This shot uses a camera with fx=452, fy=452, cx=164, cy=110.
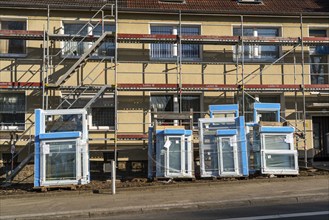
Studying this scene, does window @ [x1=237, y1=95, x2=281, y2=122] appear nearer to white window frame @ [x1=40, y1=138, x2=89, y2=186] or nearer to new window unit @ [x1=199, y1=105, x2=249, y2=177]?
new window unit @ [x1=199, y1=105, x2=249, y2=177]

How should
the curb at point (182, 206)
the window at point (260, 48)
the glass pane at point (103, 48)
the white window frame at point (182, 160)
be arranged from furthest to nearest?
the window at point (260, 48), the glass pane at point (103, 48), the white window frame at point (182, 160), the curb at point (182, 206)

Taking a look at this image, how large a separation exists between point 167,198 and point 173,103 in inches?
288

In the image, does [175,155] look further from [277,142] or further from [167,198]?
[277,142]

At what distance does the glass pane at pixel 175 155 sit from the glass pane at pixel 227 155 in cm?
146

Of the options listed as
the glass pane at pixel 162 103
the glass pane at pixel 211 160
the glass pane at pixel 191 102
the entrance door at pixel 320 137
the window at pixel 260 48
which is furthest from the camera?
the window at pixel 260 48

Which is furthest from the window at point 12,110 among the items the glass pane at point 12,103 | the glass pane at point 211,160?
the glass pane at point 211,160

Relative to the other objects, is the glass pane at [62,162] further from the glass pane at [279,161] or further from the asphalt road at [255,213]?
the glass pane at [279,161]

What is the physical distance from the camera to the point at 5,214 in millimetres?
10820

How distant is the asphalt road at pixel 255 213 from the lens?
9.62 m

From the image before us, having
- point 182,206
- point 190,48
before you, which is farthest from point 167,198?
point 190,48

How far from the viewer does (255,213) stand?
1011 cm

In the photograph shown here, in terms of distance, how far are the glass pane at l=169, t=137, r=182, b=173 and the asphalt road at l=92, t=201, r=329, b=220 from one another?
3976 mm

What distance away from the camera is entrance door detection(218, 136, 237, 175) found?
14875 millimetres

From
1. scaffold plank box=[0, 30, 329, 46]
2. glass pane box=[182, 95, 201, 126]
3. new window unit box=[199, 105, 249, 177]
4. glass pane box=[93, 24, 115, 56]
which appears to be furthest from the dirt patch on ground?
glass pane box=[93, 24, 115, 56]
